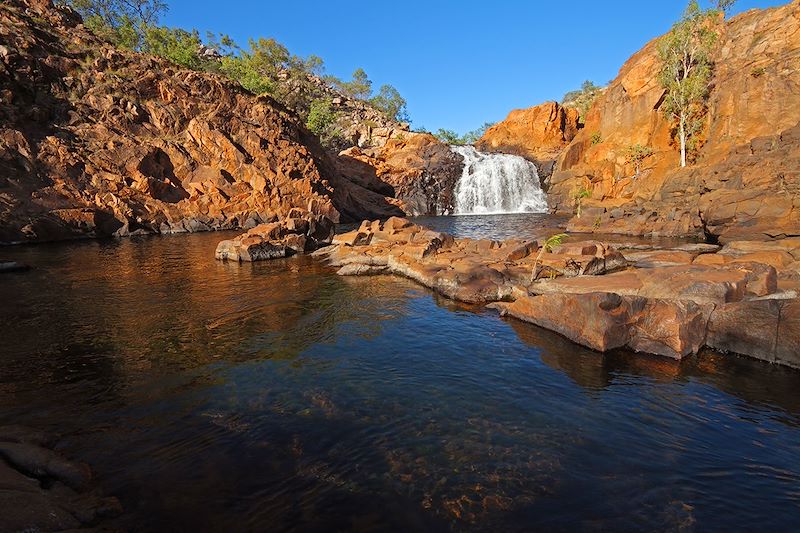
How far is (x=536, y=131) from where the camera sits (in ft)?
245

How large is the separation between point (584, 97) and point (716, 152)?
54.8 m

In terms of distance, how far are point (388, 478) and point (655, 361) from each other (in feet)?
25.3

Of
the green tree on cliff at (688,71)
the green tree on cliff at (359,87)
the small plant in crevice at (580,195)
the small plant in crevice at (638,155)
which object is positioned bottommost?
the small plant in crevice at (580,195)

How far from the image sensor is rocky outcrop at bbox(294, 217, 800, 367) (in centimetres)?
1068

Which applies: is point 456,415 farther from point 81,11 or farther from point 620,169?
point 81,11

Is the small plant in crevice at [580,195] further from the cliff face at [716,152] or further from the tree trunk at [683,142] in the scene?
the tree trunk at [683,142]

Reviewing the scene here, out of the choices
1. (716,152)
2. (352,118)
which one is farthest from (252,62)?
(716,152)

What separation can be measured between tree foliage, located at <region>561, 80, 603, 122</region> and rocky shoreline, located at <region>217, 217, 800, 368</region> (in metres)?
56.7

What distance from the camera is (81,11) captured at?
70.2 metres

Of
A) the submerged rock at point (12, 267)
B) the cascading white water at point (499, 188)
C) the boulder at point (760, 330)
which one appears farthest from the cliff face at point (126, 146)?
the boulder at point (760, 330)

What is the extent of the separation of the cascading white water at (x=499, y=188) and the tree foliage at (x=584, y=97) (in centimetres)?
1641

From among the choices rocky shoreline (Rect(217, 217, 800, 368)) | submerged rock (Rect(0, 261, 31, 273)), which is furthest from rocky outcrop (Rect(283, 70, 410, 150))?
submerged rock (Rect(0, 261, 31, 273))

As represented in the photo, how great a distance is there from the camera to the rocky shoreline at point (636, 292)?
34.9ft

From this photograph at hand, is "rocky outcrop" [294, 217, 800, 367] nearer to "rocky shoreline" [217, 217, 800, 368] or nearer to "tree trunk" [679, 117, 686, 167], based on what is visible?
"rocky shoreline" [217, 217, 800, 368]
